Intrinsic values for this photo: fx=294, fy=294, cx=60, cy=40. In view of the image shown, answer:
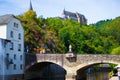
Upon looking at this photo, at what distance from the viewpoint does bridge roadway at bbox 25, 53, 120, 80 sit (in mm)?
43906

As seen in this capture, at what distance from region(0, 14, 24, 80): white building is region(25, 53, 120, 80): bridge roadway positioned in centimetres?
210

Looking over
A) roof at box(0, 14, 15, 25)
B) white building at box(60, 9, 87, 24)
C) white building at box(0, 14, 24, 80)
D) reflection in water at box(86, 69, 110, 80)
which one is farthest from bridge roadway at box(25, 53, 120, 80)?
white building at box(60, 9, 87, 24)

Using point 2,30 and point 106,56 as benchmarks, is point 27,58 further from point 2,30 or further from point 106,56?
point 106,56

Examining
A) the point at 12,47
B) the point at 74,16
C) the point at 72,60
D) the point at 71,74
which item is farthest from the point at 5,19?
the point at 74,16

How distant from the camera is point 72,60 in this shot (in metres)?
46.6

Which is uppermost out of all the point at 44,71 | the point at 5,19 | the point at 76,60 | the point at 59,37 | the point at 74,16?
the point at 74,16

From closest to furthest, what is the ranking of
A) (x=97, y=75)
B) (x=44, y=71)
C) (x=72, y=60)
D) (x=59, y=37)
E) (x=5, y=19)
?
(x=5, y=19) → (x=72, y=60) → (x=44, y=71) → (x=97, y=75) → (x=59, y=37)

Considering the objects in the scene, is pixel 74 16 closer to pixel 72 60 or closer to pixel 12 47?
pixel 72 60

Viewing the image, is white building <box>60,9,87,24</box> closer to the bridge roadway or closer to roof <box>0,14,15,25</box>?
the bridge roadway

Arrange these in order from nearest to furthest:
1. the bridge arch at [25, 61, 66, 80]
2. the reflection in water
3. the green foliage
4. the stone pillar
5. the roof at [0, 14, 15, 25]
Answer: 1. the roof at [0, 14, 15, 25]
2. the stone pillar
3. the bridge arch at [25, 61, 66, 80]
4. the reflection in water
5. the green foliage

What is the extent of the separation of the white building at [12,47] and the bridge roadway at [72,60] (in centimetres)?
210

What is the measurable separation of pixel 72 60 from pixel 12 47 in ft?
31.9

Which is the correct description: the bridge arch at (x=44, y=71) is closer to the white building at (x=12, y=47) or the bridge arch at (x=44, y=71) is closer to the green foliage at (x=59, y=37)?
the white building at (x=12, y=47)

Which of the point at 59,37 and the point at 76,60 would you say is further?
the point at 59,37
